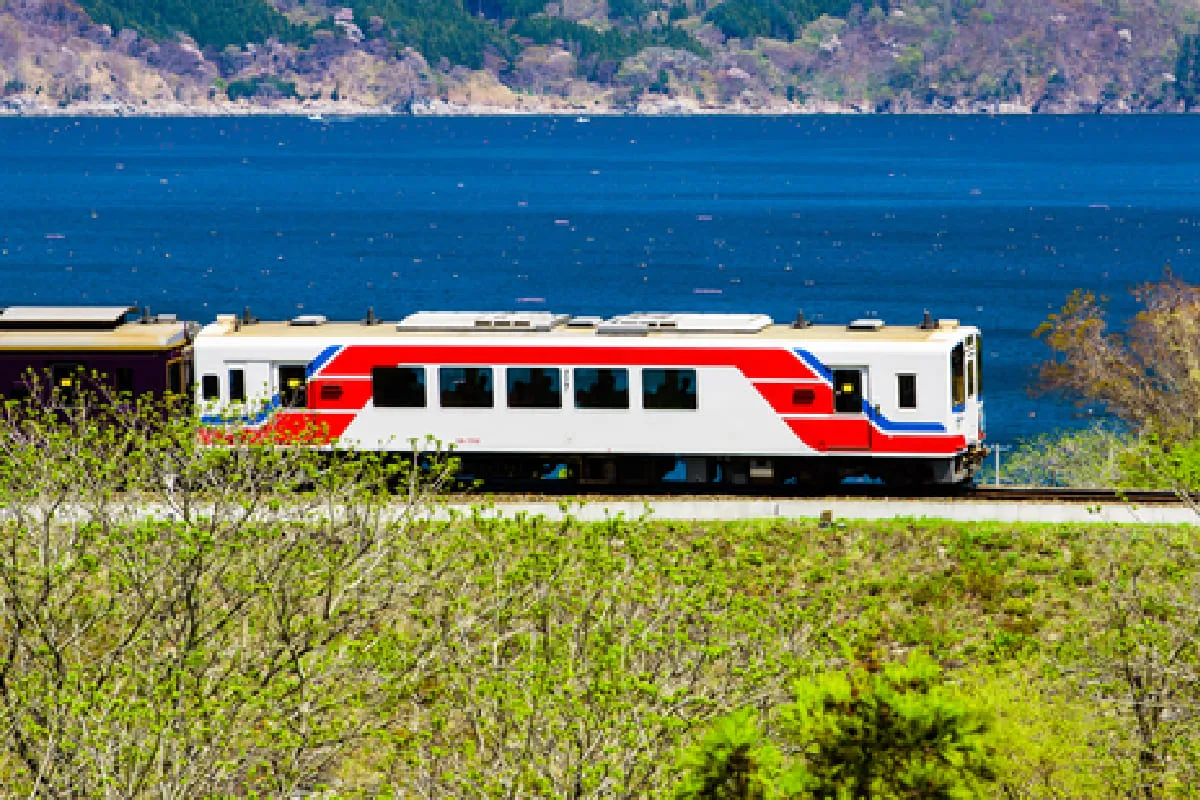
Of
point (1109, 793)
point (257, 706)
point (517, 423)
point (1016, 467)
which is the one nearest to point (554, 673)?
point (257, 706)

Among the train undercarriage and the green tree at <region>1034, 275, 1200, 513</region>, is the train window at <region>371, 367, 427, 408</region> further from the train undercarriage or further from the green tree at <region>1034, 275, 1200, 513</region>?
the green tree at <region>1034, 275, 1200, 513</region>

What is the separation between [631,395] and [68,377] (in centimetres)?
1142

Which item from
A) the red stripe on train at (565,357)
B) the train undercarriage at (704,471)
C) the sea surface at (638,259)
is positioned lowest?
the sea surface at (638,259)

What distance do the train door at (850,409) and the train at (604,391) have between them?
0.09ft

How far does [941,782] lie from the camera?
2366cm

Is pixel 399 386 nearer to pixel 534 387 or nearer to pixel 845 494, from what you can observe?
pixel 534 387

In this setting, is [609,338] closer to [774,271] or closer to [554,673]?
[554,673]

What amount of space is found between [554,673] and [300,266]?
117417mm

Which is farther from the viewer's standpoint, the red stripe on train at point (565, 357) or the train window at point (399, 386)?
the train window at point (399, 386)

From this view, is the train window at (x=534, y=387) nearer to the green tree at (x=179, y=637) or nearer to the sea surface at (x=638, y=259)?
the green tree at (x=179, y=637)

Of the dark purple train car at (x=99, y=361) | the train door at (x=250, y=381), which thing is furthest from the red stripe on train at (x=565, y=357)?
the dark purple train car at (x=99, y=361)

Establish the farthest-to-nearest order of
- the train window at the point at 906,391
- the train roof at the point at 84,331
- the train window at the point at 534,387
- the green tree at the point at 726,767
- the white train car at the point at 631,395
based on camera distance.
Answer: the train roof at the point at 84,331
the train window at the point at 534,387
the white train car at the point at 631,395
the train window at the point at 906,391
the green tree at the point at 726,767

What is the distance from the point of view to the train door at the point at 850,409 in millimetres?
41062

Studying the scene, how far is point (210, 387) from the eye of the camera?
4281 cm
